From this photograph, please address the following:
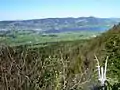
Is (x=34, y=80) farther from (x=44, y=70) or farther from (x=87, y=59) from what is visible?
(x=87, y=59)

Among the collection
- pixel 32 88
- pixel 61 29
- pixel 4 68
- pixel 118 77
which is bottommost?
pixel 61 29

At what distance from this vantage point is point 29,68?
14.6 ft

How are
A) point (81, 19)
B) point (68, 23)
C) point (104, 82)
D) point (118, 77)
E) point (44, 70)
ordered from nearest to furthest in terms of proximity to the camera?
point (44, 70)
point (104, 82)
point (118, 77)
point (68, 23)
point (81, 19)

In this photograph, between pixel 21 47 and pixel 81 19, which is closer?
pixel 21 47

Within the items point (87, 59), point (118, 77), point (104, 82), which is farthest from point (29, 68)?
point (87, 59)

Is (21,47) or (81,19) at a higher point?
(21,47)

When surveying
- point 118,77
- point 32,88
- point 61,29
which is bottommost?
point 61,29

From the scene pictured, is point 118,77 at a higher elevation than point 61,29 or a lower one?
higher

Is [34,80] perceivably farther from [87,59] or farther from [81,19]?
[81,19]

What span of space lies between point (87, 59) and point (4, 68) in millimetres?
6035

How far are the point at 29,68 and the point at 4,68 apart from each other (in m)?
0.35

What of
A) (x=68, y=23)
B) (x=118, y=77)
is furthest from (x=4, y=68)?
(x=68, y=23)

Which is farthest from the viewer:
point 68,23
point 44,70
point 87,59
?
point 68,23

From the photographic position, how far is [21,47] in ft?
16.4
